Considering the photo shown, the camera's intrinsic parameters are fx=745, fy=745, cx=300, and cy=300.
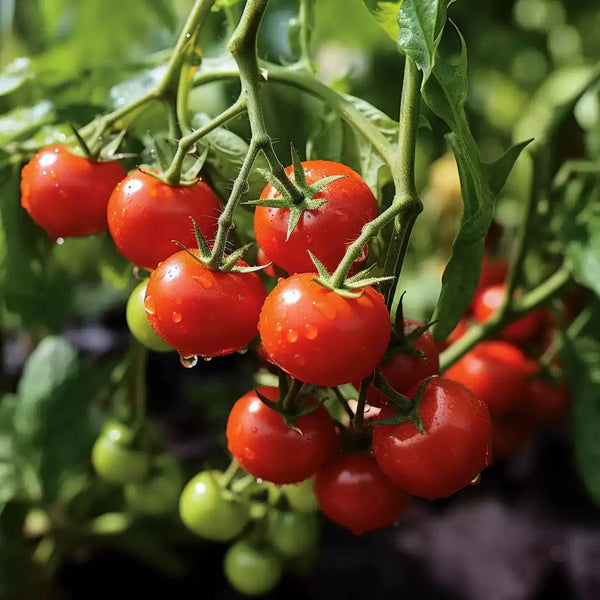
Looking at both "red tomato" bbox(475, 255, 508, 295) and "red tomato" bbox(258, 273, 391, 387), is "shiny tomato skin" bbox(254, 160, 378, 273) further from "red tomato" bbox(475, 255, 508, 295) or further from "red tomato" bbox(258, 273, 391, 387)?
"red tomato" bbox(475, 255, 508, 295)

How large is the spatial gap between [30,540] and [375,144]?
753 mm

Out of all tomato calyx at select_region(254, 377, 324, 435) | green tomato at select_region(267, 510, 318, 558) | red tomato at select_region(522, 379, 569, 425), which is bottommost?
red tomato at select_region(522, 379, 569, 425)

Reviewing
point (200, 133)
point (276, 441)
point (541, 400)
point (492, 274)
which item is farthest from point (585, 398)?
point (200, 133)

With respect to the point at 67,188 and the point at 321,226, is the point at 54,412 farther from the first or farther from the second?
the point at 321,226

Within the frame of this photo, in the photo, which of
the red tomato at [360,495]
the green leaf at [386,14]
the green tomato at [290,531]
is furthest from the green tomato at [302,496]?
the green leaf at [386,14]

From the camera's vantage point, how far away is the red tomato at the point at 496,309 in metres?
0.83

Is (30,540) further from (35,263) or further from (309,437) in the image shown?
(309,437)

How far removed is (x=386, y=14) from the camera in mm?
535

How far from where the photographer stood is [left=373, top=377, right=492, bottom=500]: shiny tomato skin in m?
0.44

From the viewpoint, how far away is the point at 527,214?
2.58ft

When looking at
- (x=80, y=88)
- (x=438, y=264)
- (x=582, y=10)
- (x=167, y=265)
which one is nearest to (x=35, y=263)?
(x=80, y=88)

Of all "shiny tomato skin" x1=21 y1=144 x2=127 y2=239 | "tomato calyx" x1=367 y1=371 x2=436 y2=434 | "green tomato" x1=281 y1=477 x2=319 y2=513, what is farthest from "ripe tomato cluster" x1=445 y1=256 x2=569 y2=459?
"shiny tomato skin" x1=21 y1=144 x2=127 y2=239

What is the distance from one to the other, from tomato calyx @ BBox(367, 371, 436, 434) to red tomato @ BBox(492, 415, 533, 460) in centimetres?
41

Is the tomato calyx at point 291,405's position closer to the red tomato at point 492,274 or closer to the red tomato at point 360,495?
the red tomato at point 360,495
